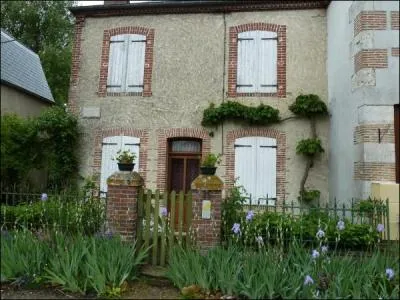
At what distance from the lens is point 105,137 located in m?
10.7

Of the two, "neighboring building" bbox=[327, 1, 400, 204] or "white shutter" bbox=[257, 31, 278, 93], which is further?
"white shutter" bbox=[257, 31, 278, 93]

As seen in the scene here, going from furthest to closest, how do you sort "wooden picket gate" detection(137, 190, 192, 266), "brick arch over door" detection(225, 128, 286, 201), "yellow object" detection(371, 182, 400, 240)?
"brick arch over door" detection(225, 128, 286, 201), "yellow object" detection(371, 182, 400, 240), "wooden picket gate" detection(137, 190, 192, 266)

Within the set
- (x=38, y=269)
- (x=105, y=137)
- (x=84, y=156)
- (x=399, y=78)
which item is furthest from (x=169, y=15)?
(x=38, y=269)

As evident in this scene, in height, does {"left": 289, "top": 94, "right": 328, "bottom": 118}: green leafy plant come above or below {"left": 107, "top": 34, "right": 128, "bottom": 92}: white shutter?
below

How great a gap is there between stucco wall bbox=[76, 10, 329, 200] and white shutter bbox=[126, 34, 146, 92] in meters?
0.36

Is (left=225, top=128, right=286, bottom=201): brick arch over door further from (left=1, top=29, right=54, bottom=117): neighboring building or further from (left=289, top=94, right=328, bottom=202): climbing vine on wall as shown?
(left=1, top=29, right=54, bottom=117): neighboring building

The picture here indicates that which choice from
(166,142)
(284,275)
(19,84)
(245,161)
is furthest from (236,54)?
(284,275)

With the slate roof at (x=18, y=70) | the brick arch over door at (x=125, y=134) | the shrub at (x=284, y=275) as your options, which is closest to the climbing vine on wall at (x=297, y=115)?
the brick arch over door at (x=125, y=134)

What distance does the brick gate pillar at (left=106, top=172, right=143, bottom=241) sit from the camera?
18.9 feet

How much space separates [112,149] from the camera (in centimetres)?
1066

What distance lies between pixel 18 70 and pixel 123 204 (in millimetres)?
4251

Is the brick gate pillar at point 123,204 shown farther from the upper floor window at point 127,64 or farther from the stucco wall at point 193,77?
the upper floor window at point 127,64

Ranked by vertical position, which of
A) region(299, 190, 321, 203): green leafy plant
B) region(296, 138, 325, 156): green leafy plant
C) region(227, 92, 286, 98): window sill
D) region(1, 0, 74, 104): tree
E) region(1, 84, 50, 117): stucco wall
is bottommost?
region(299, 190, 321, 203): green leafy plant

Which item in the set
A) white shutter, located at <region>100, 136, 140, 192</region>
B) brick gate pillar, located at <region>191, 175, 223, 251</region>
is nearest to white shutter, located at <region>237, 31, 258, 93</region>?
white shutter, located at <region>100, 136, 140, 192</region>
